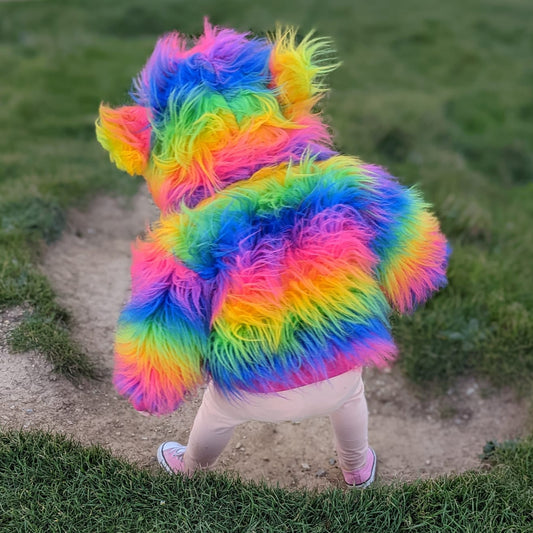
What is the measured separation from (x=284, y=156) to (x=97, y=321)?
1.46 m

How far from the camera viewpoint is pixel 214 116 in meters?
1.88

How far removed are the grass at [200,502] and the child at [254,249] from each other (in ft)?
0.77

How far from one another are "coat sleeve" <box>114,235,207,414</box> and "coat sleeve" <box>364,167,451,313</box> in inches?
21.9

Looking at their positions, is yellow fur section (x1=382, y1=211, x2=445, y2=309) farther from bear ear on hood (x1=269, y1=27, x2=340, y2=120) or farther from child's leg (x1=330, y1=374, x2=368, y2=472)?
bear ear on hood (x1=269, y1=27, x2=340, y2=120)

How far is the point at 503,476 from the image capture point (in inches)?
86.7

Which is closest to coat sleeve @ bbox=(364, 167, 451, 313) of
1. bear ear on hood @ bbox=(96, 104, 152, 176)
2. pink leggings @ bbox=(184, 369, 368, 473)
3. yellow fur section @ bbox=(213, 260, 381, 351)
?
yellow fur section @ bbox=(213, 260, 381, 351)

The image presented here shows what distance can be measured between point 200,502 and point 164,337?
1.88ft

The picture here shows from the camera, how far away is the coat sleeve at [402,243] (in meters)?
1.92

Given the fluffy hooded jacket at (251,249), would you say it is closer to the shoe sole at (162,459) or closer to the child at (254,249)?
the child at (254,249)

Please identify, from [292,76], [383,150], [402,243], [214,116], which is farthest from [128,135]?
[383,150]

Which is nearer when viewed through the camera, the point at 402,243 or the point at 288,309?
the point at 288,309

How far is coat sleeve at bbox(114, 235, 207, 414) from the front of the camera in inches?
69.7

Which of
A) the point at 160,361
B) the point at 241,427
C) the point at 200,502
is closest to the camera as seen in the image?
the point at 160,361

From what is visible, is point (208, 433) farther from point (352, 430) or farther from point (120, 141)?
point (120, 141)
